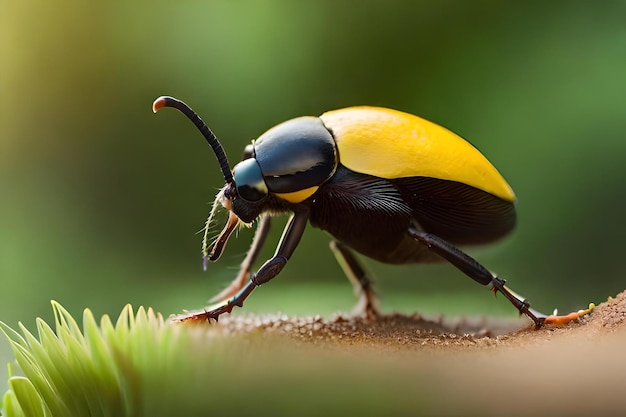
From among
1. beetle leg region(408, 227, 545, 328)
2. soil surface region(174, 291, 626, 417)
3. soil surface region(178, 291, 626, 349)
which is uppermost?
beetle leg region(408, 227, 545, 328)

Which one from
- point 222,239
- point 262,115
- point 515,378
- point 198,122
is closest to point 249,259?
point 222,239

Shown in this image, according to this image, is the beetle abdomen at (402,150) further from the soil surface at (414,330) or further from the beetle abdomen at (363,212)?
the soil surface at (414,330)

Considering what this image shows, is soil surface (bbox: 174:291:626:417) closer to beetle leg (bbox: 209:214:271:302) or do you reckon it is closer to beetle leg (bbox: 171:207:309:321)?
beetle leg (bbox: 171:207:309:321)

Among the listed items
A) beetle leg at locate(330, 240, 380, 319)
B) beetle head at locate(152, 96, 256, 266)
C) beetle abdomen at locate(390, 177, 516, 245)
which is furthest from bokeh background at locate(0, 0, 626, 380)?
beetle head at locate(152, 96, 256, 266)

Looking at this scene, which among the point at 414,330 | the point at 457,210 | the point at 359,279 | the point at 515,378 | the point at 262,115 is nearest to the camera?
the point at 515,378

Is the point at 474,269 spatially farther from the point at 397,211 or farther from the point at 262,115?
the point at 262,115

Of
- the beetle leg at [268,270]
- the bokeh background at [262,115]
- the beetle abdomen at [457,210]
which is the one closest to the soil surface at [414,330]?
the beetle leg at [268,270]
